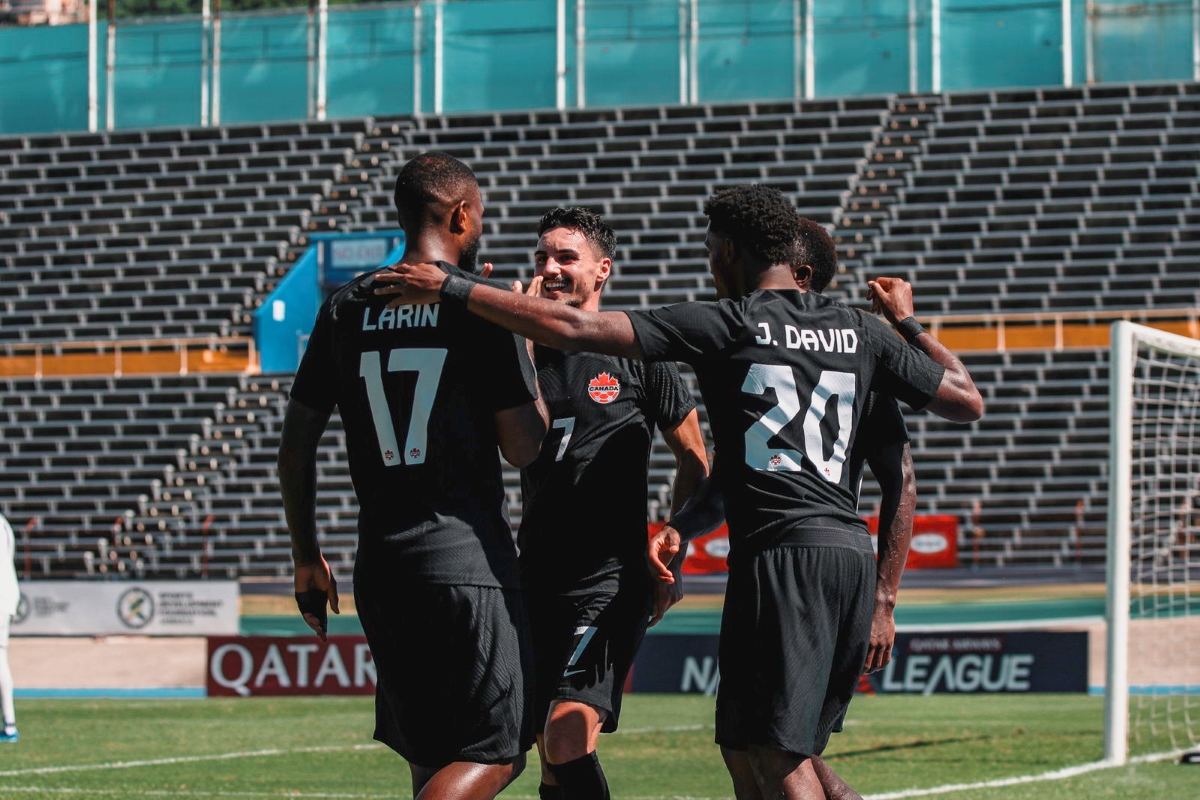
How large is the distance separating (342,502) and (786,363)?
19.7 meters

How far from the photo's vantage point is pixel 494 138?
28859mm

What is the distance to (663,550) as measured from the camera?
4.95 meters

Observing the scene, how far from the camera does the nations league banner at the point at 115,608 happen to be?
18.6m

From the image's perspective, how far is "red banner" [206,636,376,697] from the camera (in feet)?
51.6

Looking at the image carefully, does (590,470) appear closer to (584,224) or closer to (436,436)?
(584,224)

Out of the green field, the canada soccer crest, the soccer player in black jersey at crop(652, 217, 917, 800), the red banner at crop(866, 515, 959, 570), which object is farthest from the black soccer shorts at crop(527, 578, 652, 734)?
the red banner at crop(866, 515, 959, 570)

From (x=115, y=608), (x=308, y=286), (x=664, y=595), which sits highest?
(x=664, y=595)

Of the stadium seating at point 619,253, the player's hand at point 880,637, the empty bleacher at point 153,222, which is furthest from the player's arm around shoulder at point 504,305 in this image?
the empty bleacher at point 153,222

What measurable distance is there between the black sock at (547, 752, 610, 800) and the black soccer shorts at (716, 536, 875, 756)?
85 cm

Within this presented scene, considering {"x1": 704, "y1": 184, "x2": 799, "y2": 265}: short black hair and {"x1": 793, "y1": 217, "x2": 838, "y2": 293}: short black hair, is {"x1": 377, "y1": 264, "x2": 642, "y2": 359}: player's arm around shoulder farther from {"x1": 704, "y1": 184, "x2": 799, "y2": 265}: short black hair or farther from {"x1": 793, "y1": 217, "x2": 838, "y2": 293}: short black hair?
{"x1": 793, "y1": 217, "x2": 838, "y2": 293}: short black hair

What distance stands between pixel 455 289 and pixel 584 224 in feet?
5.91

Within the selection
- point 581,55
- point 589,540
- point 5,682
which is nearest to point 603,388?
point 589,540

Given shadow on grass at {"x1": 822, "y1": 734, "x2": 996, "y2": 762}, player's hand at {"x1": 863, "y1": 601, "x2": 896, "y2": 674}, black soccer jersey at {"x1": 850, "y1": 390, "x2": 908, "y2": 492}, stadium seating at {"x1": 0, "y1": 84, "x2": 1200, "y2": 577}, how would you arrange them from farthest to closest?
stadium seating at {"x1": 0, "y1": 84, "x2": 1200, "y2": 577} < shadow on grass at {"x1": 822, "y1": 734, "x2": 996, "y2": 762} < black soccer jersey at {"x1": 850, "y1": 390, "x2": 908, "y2": 492} < player's hand at {"x1": 863, "y1": 601, "x2": 896, "y2": 674}

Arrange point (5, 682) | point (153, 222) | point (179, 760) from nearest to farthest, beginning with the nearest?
point (179, 760) → point (5, 682) → point (153, 222)
